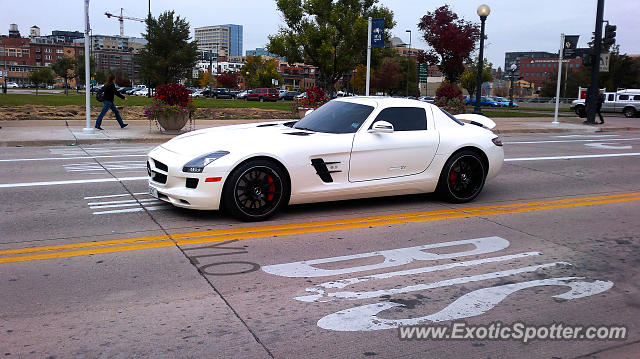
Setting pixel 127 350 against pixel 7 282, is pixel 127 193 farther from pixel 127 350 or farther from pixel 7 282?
pixel 127 350

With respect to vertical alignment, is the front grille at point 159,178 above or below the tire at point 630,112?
below

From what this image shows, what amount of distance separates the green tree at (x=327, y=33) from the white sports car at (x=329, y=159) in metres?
34.1

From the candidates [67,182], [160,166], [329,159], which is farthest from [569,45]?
[160,166]

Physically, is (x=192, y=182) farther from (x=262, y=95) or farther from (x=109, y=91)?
(x=262, y=95)

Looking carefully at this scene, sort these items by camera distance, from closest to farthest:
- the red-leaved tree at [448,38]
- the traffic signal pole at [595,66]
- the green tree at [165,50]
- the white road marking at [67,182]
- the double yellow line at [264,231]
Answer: the double yellow line at [264,231], the white road marking at [67,182], the traffic signal pole at [595,66], the red-leaved tree at [448,38], the green tree at [165,50]

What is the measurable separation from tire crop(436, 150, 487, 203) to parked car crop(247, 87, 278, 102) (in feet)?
183

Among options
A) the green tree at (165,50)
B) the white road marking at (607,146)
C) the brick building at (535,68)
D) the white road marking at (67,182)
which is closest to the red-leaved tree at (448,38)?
the white road marking at (607,146)

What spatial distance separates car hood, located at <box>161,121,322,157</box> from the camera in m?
6.70

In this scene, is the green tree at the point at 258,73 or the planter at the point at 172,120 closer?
the planter at the point at 172,120

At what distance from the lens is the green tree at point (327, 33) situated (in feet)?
136

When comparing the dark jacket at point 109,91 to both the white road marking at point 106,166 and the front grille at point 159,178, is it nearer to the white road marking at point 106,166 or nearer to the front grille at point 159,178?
the white road marking at point 106,166

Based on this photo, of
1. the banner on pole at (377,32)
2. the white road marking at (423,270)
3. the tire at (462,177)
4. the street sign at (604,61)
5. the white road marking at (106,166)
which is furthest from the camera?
the street sign at (604,61)

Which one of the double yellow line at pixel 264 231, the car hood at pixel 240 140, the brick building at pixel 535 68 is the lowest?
the double yellow line at pixel 264 231

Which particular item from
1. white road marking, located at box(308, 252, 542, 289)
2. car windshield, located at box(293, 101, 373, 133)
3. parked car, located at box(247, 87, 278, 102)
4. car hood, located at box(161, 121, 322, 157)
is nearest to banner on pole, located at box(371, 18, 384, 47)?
car windshield, located at box(293, 101, 373, 133)
